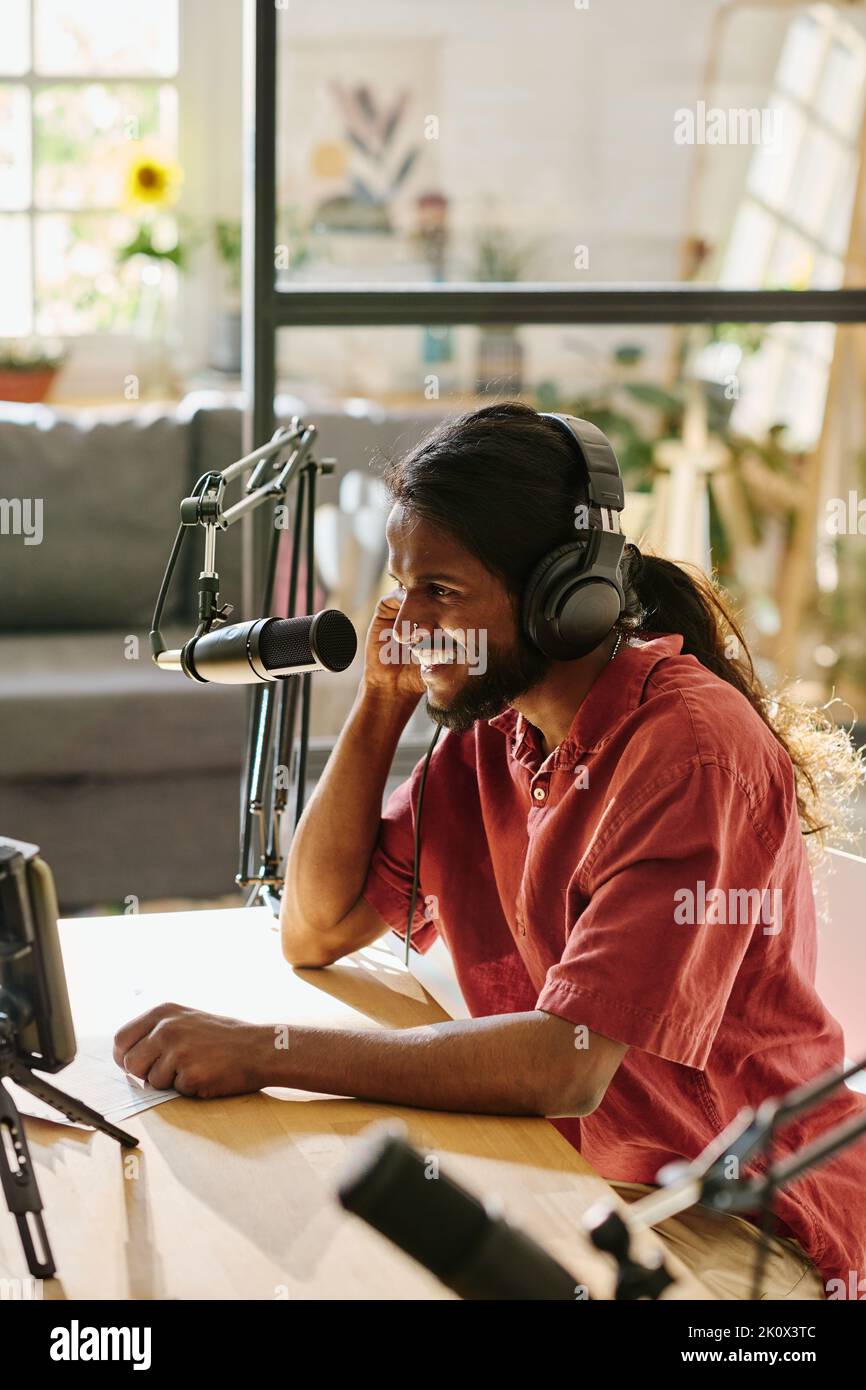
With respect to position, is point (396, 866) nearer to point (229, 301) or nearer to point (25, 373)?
point (25, 373)

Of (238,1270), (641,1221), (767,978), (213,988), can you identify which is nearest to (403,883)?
(213,988)

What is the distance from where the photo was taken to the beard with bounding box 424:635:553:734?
3.82 feet

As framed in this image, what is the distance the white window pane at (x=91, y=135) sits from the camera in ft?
13.3

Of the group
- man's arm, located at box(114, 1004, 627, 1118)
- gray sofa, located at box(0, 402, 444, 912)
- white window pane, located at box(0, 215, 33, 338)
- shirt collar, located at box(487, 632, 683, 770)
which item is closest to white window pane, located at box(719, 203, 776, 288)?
gray sofa, located at box(0, 402, 444, 912)

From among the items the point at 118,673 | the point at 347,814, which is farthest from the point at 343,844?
the point at 118,673

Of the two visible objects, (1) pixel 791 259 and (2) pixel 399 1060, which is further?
(1) pixel 791 259

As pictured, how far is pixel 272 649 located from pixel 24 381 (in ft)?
10.6

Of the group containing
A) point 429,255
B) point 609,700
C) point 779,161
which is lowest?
point 609,700

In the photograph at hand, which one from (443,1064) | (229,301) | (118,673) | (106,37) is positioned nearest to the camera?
(443,1064)

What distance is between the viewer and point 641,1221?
572 mm

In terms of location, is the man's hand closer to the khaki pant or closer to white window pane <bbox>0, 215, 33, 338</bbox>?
the khaki pant

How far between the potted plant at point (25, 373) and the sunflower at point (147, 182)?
51 cm

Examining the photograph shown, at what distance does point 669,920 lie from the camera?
0.97 m

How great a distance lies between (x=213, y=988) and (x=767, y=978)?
1.49 ft
